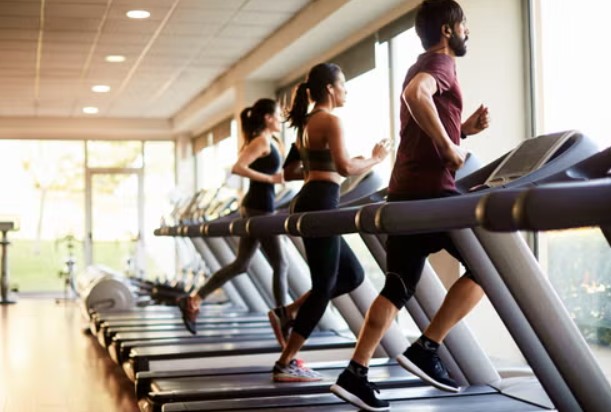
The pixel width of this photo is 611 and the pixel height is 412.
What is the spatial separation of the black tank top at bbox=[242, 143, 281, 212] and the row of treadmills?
356 millimetres

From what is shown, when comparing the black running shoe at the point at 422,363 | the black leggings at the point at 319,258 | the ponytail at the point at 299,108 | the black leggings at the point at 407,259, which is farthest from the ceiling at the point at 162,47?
the black running shoe at the point at 422,363

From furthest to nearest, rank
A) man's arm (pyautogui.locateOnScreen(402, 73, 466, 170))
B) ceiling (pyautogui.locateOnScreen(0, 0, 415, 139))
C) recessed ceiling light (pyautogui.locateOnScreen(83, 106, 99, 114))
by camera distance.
→ recessed ceiling light (pyautogui.locateOnScreen(83, 106, 99, 114)) < ceiling (pyautogui.locateOnScreen(0, 0, 415, 139)) < man's arm (pyautogui.locateOnScreen(402, 73, 466, 170))

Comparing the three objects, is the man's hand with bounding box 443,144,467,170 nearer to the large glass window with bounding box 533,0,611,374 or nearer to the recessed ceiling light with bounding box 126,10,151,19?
the large glass window with bounding box 533,0,611,374

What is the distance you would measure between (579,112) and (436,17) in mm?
2221

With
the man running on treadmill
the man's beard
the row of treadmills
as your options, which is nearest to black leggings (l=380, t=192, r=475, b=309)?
the man running on treadmill

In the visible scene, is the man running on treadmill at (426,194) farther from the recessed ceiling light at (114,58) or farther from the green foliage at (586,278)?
the recessed ceiling light at (114,58)

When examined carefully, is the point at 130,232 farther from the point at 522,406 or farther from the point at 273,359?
the point at 522,406

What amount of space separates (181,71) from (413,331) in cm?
421

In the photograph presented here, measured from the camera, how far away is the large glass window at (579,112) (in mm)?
4867

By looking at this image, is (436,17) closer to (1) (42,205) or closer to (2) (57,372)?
(2) (57,372)

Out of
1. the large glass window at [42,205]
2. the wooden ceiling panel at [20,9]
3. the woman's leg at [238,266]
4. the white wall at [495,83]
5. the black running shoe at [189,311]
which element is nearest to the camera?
the woman's leg at [238,266]

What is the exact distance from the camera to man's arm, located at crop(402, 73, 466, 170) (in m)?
2.92

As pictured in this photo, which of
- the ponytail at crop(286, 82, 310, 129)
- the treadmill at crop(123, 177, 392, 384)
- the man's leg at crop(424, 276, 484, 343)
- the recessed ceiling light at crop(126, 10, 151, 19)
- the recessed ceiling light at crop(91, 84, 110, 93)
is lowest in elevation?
the treadmill at crop(123, 177, 392, 384)

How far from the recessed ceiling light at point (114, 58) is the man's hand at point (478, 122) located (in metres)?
6.57
